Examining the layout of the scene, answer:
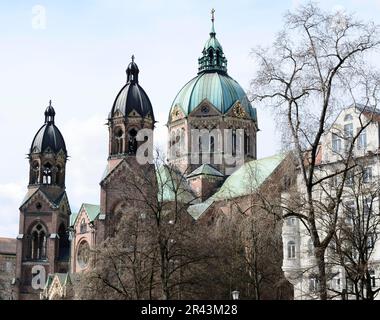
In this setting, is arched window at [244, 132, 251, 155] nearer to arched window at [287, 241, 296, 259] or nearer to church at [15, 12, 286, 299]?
church at [15, 12, 286, 299]

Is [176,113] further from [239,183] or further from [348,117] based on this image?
[348,117]

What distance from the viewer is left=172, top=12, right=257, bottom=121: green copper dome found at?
278 feet

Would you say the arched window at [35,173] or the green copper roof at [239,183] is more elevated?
the arched window at [35,173]

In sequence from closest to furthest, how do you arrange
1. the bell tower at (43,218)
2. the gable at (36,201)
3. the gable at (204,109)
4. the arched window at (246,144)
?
1. the gable at (204,109)
2. the arched window at (246,144)
3. the bell tower at (43,218)
4. the gable at (36,201)

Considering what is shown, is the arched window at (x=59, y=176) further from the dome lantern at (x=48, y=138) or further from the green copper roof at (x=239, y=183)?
the green copper roof at (x=239, y=183)

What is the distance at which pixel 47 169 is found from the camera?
304 ft

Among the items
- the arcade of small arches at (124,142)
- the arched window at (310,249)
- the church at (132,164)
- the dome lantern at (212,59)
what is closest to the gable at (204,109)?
the church at (132,164)

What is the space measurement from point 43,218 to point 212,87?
26324 mm

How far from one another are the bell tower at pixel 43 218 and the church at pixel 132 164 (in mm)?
121

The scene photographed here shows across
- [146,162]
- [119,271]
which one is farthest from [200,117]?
[119,271]

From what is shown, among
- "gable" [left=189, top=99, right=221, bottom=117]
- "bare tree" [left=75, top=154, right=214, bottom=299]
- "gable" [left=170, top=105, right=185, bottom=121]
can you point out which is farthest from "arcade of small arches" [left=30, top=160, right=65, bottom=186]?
"bare tree" [left=75, top=154, right=214, bottom=299]

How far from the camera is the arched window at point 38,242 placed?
90500 millimetres

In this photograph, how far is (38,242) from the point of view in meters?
Answer: 91.2

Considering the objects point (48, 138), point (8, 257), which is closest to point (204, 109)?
point (48, 138)
